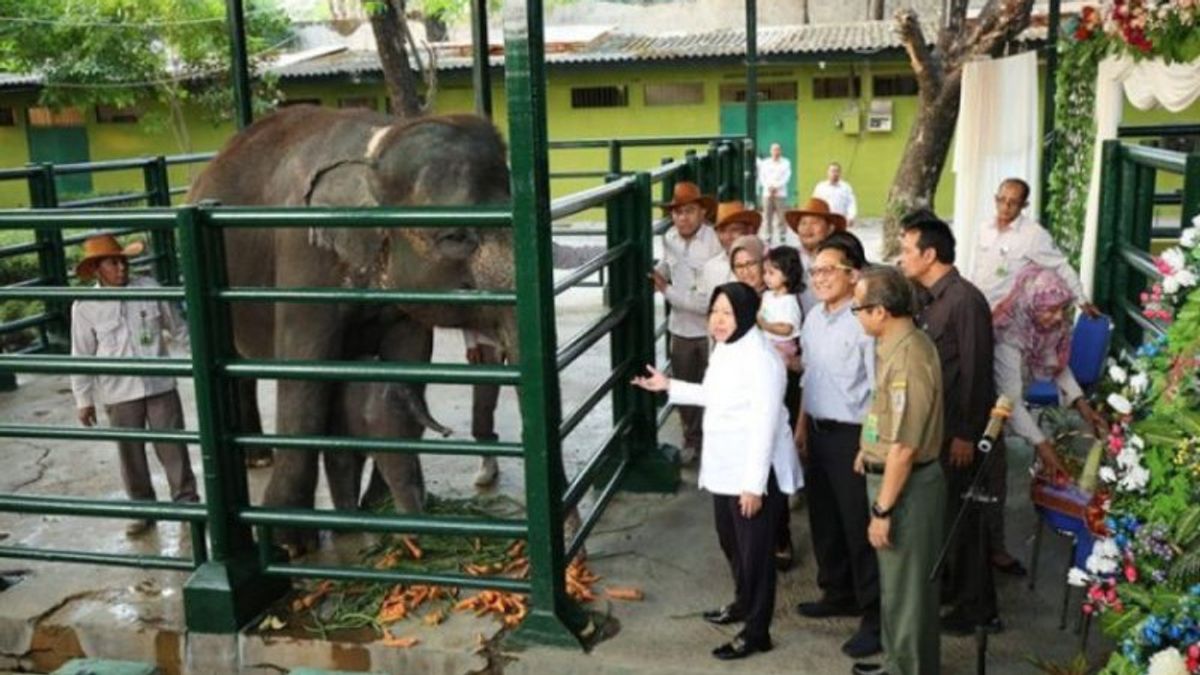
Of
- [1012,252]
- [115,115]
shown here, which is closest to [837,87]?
[115,115]

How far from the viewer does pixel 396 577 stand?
425cm

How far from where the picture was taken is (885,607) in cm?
374

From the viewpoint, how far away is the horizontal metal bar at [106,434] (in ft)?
14.4

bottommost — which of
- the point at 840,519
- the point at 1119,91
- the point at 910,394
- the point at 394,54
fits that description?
the point at 840,519

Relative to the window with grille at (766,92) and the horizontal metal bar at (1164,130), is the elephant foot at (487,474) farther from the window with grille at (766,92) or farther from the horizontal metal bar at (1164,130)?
the window with grille at (766,92)

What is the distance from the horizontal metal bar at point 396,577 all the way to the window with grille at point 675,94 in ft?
60.7

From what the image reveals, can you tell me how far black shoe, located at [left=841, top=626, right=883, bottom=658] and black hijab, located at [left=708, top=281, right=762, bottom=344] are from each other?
1.10 metres

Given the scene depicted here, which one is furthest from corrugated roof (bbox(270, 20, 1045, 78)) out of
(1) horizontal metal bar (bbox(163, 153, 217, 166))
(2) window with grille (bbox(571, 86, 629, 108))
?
(1) horizontal metal bar (bbox(163, 153, 217, 166))

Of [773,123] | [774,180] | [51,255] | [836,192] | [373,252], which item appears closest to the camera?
[373,252]

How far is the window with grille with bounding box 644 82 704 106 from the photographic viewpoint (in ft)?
72.0

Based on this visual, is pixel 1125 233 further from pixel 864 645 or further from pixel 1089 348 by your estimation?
pixel 864 645

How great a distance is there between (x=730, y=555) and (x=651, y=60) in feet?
57.7

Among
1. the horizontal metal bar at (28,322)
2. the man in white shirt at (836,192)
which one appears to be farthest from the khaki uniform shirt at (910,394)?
the man in white shirt at (836,192)

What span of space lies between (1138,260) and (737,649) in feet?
10.1
